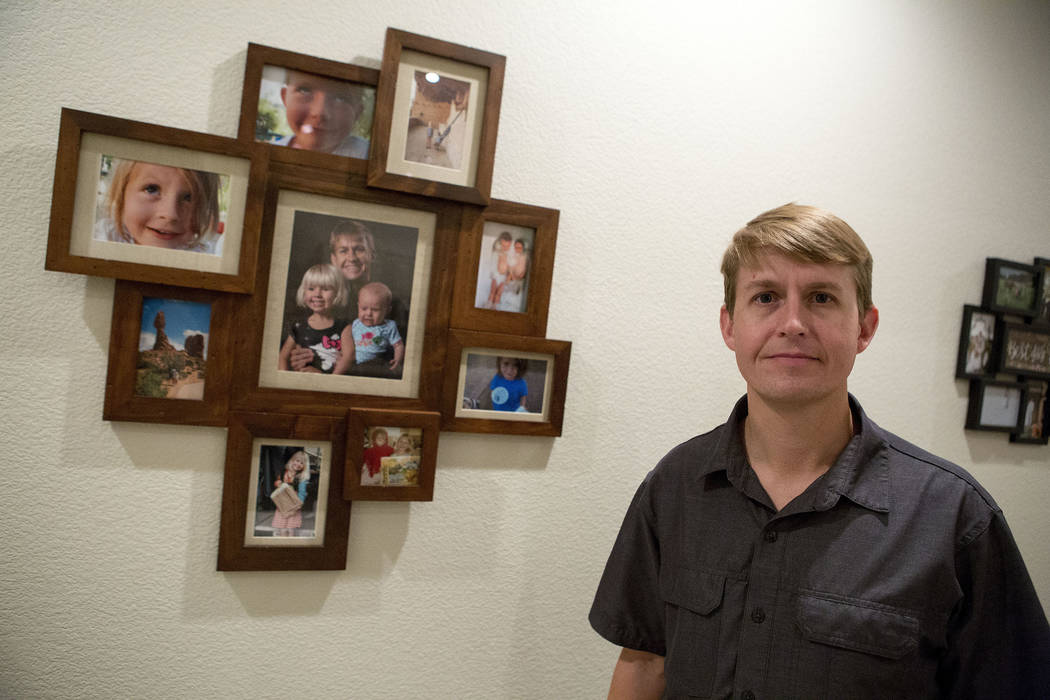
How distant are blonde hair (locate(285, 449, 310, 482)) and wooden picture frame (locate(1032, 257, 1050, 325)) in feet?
6.26

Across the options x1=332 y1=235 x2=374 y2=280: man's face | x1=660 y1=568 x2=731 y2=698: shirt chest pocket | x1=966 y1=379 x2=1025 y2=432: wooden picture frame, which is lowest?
x1=660 y1=568 x2=731 y2=698: shirt chest pocket

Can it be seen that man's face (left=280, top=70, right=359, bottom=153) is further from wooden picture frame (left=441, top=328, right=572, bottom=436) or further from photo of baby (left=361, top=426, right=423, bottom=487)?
photo of baby (left=361, top=426, right=423, bottom=487)

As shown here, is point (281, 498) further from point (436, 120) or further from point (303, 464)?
point (436, 120)

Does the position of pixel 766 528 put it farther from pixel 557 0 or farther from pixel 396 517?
pixel 557 0

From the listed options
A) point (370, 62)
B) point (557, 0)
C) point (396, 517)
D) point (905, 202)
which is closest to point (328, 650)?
point (396, 517)

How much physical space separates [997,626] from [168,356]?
130cm

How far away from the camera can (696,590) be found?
3.37ft

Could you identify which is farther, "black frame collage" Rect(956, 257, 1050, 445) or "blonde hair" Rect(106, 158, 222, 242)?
"black frame collage" Rect(956, 257, 1050, 445)

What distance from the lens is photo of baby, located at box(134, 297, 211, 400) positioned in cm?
120

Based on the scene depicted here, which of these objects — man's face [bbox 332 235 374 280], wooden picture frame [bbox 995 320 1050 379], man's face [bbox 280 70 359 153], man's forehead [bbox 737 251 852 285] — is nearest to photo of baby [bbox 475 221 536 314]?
man's face [bbox 332 235 374 280]

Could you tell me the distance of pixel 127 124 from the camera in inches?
45.7

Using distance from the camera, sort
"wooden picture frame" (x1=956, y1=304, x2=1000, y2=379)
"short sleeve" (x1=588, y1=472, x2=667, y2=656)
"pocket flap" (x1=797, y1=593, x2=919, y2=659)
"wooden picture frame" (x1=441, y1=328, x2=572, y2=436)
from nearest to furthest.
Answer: "pocket flap" (x1=797, y1=593, x2=919, y2=659)
"short sleeve" (x1=588, y1=472, x2=667, y2=656)
"wooden picture frame" (x1=441, y1=328, x2=572, y2=436)
"wooden picture frame" (x1=956, y1=304, x2=1000, y2=379)

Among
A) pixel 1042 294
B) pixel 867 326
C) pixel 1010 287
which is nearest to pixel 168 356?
pixel 867 326

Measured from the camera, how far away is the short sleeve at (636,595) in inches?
44.2
